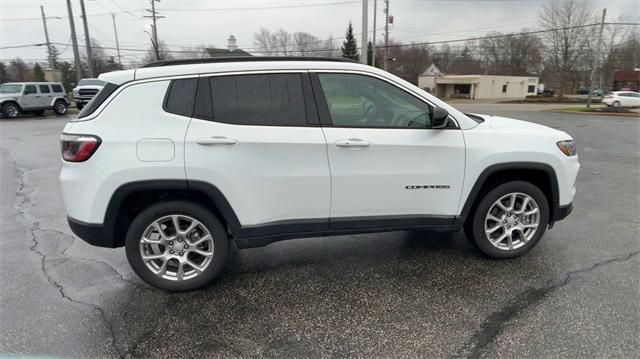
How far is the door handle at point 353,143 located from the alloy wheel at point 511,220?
1.41m

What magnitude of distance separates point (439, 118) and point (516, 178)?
1.09 meters

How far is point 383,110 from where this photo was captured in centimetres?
331

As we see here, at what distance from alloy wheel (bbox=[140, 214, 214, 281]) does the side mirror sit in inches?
81.6

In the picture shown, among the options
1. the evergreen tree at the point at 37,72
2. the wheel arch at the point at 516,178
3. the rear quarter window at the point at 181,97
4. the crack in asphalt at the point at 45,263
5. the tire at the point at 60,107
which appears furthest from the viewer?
the evergreen tree at the point at 37,72

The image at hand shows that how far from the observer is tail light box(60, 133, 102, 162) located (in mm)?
2902

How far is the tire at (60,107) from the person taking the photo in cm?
2286

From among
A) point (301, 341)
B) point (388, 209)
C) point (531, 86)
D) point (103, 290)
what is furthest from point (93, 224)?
point (531, 86)

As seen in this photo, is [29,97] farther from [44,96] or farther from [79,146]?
[79,146]

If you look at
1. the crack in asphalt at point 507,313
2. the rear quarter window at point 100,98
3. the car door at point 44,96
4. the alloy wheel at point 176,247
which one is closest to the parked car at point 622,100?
the crack in asphalt at point 507,313

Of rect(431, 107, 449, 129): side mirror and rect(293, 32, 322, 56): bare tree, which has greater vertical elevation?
rect(293, 32, 322, 56): bare tree

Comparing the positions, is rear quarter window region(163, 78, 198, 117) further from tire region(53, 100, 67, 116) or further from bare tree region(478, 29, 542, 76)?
bare tree region(478, 29, 542, 76)

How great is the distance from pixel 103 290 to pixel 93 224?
67 centimetres

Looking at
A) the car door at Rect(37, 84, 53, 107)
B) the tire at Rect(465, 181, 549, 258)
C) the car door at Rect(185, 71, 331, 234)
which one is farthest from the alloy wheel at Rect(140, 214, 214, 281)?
the car door at Rect(37, 84, 53, 107)

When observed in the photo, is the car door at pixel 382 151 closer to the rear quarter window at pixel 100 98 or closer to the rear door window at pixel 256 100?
the rear door window at pixel 256 100
